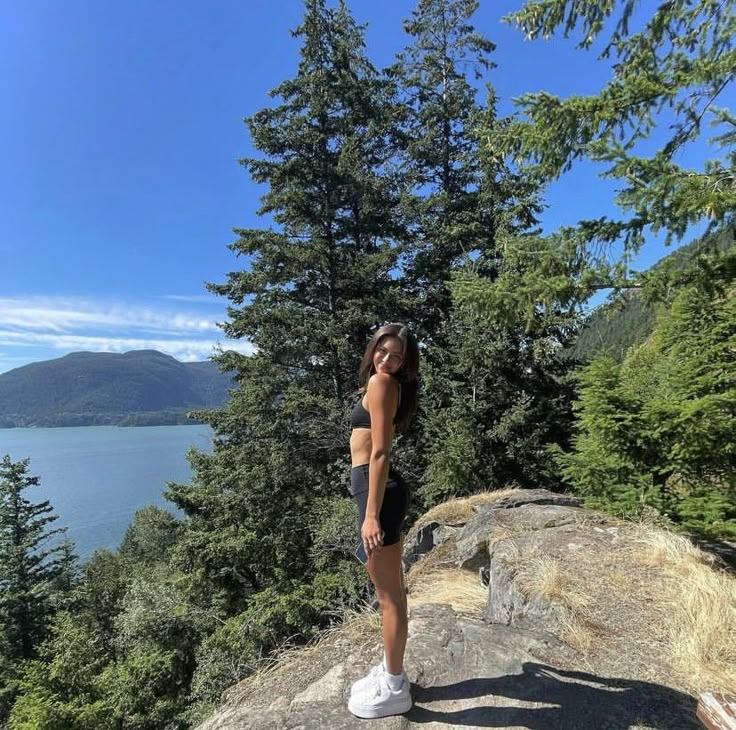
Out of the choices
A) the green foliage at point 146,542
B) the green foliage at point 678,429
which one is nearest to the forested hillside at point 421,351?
the green foliage at point 678,429

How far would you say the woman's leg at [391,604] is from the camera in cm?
217

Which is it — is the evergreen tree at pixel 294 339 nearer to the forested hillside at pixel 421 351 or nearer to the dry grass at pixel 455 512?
the forested hillside at pixel 421 351

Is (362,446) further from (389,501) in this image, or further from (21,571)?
→ (21,571)

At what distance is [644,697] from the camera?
2279 millimetres

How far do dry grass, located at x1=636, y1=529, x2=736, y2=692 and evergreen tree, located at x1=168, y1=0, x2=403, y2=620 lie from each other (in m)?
9.47

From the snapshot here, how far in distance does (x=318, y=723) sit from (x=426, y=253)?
14870 mm

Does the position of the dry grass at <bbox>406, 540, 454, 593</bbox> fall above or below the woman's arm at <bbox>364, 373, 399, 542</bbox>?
below

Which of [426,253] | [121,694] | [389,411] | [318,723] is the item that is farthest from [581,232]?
[121,694]

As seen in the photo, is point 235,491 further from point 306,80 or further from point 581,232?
point 306,80

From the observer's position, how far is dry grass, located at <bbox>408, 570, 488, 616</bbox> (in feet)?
12.6

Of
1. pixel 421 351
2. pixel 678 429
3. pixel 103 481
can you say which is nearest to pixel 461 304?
pixel 678 429

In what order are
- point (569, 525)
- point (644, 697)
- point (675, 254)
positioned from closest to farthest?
point (644, 697) → point (569, 525) → point (675, 254)

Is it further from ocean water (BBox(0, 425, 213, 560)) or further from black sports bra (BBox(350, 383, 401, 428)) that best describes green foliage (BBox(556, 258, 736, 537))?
ocean water (BBox(0, 425, 213, 560))

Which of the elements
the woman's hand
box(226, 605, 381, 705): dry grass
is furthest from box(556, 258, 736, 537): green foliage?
the woman's hand
